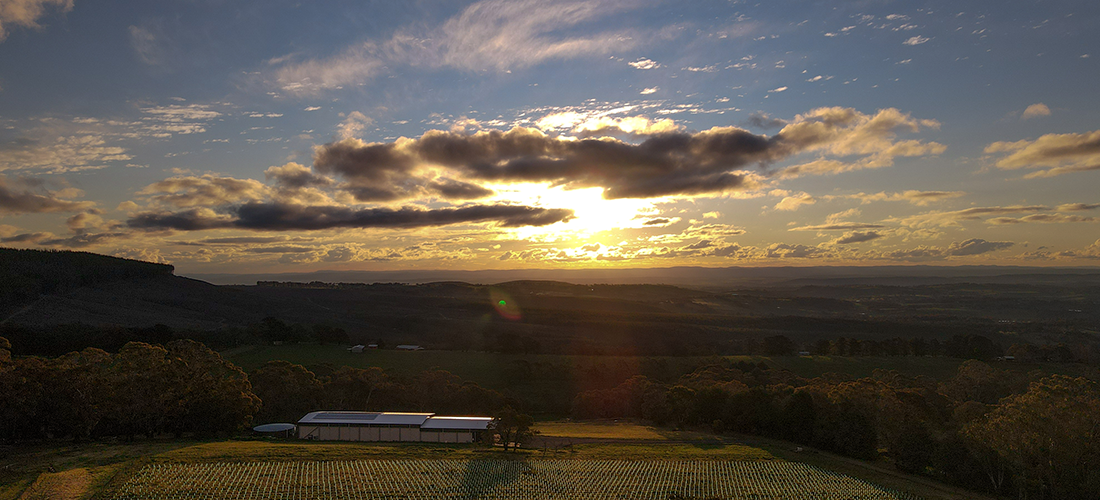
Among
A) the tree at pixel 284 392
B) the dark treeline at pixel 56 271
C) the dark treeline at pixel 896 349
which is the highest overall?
the dark treeline at pixel 56 271

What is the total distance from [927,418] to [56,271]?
7440 inches

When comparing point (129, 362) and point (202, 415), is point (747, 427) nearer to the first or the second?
point (202, 415)

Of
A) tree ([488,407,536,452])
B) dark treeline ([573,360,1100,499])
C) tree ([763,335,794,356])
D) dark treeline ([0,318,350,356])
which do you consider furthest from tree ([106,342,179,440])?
tree ([763,335,794,356])

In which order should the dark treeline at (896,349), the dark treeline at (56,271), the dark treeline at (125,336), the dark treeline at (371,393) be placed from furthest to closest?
1. the dark treeline at (56,271)
2. the dark treeline at (896,349)
3. the dark treeline at (125,336)
4. the dark treeline at (371,393)

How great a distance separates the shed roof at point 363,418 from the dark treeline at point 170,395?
517 cm

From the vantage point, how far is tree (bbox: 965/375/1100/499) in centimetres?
4475

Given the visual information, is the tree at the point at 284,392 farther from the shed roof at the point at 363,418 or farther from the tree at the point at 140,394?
the tree at the point at 140,394

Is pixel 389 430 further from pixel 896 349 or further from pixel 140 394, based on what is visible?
pixel 896 349

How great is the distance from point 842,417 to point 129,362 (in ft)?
232

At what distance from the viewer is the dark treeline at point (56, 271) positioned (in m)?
128

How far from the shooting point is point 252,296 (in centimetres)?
18300

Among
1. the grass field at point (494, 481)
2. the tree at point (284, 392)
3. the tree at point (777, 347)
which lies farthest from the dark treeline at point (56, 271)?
the tree at point (777, 347)

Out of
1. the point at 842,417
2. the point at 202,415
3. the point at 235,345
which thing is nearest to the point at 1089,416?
the point at 842,417

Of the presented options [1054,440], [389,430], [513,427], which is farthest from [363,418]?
[1054,440]
